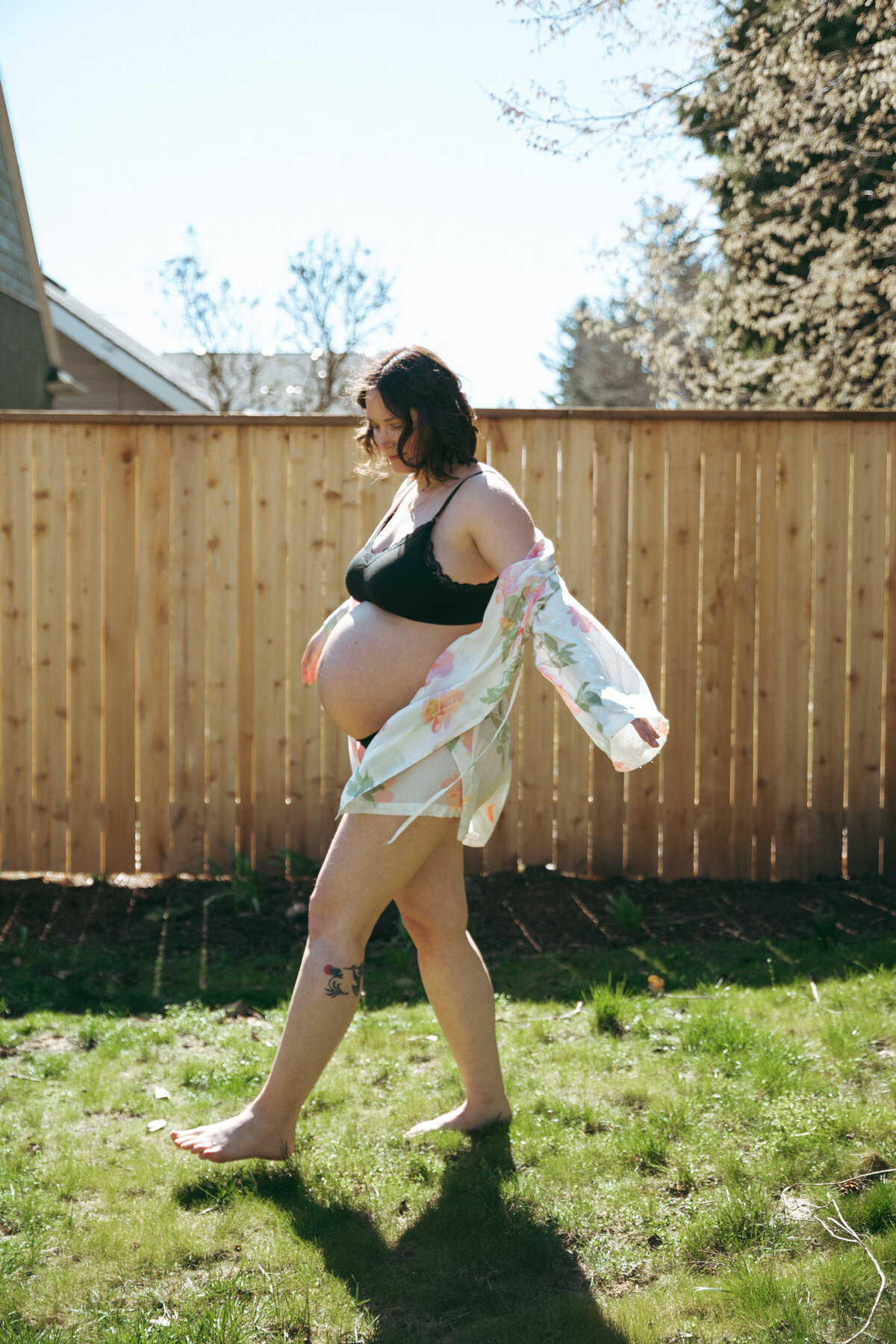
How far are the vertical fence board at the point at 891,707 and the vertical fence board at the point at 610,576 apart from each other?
3.79ft

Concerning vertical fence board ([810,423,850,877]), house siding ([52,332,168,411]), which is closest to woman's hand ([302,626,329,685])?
vertical fence board ([810,423,850,877])

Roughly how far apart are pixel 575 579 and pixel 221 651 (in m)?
1.56

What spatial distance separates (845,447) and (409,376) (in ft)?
9.63

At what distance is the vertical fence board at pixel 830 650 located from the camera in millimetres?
4496

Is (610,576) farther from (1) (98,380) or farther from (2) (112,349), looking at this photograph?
(1) (98,380)

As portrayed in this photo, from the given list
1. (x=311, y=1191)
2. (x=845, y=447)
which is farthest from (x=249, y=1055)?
(x=845, y=447)

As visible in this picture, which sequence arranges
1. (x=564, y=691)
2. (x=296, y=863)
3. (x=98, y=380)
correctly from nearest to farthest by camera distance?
(x=564, y=691) < (x=296, y=863) < (x=98, y=380)

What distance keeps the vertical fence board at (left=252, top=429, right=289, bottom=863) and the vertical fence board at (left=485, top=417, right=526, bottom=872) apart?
2.96 ft

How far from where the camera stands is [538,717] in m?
4.48

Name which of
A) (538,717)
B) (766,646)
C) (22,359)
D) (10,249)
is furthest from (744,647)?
(10,249)

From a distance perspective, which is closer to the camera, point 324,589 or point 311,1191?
point 311,1191

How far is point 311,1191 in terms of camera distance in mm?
2072

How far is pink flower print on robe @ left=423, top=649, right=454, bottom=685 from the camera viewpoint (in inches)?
84.9

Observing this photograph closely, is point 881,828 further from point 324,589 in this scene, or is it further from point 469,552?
point 469,552
